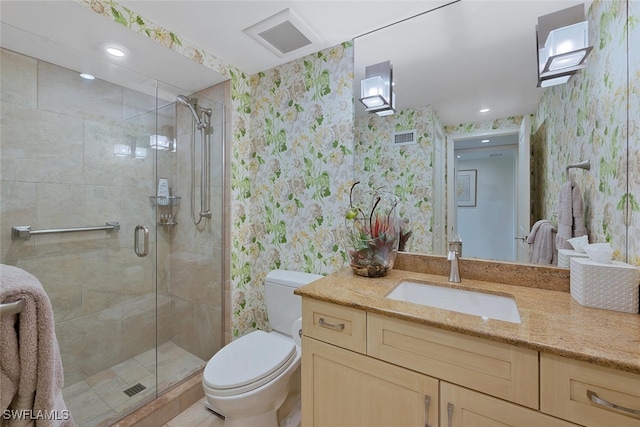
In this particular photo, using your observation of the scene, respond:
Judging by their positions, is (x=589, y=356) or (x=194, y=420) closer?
(x=589, y=356)

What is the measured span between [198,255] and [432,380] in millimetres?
1851

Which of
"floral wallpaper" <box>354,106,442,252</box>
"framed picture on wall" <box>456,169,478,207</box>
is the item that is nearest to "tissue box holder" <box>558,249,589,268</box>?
"framed picture on wall" <box>456,169,478,207</box>

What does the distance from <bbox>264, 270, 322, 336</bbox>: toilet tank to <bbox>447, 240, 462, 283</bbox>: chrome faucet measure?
81 cm

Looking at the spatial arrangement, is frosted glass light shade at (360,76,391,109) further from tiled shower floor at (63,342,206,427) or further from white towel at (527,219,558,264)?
tiled shower floor at (63,342,206,427)

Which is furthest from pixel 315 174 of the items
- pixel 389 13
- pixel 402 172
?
pixel 389 13

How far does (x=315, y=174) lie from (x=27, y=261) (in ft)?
5.79

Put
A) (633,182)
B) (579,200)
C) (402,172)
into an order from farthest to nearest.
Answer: (402,172) → (579,200) → (633,182)

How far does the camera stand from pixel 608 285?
91 centimetres

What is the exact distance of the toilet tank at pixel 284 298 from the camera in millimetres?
1710

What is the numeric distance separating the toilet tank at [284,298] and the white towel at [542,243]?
1135 mm

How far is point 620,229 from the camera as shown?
3.23 feet

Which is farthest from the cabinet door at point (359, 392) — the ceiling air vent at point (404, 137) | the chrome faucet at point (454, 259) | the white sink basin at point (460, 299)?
the ceiling air vent at point (404, 137)

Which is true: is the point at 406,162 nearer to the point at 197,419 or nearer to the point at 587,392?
the point at 587,392

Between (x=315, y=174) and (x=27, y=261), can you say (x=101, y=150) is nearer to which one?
(x=27, y=261)
